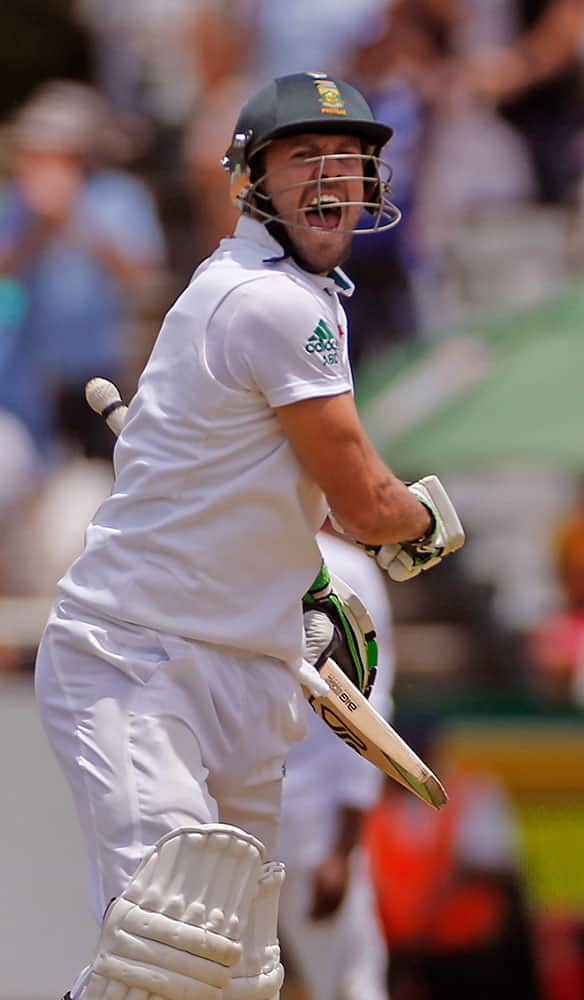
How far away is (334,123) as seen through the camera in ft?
11.5

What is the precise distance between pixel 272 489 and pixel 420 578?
4400 mm

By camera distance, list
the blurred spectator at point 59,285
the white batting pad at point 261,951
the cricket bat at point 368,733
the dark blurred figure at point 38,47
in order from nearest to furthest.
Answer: the white batting pad at point 261,951
the cricket bat at point 368,733
the blurred spectator at point 59,285
the dark blurred figure at point 38,47

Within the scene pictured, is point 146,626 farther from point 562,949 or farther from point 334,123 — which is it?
point 562,949

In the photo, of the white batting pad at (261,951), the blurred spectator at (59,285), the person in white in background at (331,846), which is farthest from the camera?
the blurred spectator at (59,285)

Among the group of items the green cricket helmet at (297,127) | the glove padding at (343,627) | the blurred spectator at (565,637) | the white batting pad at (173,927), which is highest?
the green cricket helmet at (297,127)

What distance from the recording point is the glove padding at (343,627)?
3.77m

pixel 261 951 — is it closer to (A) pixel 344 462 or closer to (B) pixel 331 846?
(A) pixel 344 462

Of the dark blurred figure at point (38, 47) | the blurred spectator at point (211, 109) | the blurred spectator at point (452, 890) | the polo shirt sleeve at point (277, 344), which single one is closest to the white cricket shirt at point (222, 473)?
the polo shirt sleeve at point (277, 344)

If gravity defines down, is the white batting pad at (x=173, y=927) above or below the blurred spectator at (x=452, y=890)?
above

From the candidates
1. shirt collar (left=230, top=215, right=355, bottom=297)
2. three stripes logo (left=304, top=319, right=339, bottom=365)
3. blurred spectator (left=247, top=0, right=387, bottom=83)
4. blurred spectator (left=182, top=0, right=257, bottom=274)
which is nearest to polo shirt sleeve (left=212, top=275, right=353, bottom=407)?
three stripes logo (left=304, top=319, right=339, bottom=365)

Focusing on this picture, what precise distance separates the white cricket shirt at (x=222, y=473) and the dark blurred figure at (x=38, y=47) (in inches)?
259

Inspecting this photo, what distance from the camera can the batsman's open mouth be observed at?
3512mm

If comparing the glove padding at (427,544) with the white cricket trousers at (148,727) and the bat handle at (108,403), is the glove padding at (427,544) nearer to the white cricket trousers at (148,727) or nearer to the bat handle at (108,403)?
the white cricket trousers at (148,727)

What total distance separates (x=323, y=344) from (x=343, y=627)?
688mm
